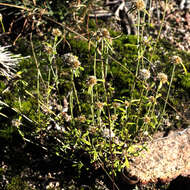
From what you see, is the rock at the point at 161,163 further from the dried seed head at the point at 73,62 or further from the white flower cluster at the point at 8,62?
the white flower cluster at the point at 8,62

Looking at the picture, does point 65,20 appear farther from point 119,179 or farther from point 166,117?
point 119,179

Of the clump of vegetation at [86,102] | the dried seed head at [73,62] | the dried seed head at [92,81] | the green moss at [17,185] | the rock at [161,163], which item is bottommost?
the green moss at [17,185]

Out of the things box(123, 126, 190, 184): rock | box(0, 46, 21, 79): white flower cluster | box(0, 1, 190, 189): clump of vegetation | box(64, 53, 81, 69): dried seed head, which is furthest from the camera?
box(0, 46, 21, 79): white flower cluster

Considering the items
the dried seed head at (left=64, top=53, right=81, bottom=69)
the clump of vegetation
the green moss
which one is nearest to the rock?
the clump of vegetation

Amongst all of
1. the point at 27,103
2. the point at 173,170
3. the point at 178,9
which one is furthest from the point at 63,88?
the point at 178,9

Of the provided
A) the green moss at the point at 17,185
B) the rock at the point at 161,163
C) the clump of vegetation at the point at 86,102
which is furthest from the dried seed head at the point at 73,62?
the green moss at the point at 17,185

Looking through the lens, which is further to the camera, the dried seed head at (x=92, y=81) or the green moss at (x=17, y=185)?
the green moss at (x=17, y=185)

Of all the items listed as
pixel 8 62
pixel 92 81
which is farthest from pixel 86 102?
pixel 92 81

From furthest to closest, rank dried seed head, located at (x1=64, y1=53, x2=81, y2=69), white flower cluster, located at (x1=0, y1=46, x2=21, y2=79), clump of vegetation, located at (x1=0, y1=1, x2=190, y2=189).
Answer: white flower cluster, located at (x1=0, y1=46, x2=21, y2=79), clump of vegetation, located at (x1=0, y1=1, x2=190, y2=189), dried seed head, located at (x1=64, y1=53, x2=81, y2=69)

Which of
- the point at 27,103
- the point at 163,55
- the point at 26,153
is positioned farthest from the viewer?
the point at 163,55

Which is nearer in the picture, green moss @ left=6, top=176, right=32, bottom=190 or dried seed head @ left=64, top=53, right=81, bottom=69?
dried seed head @ left=64, top=53, right=81, bottom=69

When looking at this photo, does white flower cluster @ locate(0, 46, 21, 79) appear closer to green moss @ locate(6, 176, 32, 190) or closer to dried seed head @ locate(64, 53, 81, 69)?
green moss @ locate(6, 176, 32, 190)
